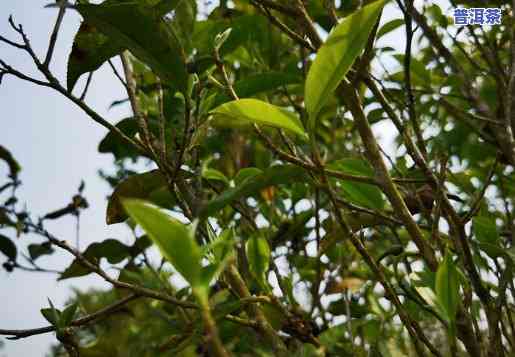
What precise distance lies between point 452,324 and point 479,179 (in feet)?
3.25

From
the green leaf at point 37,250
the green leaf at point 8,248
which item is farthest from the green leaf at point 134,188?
the green leaf at point 37,250

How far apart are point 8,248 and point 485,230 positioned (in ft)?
4.07

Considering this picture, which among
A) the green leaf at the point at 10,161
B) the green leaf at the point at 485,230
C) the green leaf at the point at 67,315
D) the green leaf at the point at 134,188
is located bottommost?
the green leaf at the point at 485,230

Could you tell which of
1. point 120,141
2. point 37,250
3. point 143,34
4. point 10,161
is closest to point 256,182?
point 143,34

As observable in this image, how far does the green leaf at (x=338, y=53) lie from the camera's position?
1.81 feet

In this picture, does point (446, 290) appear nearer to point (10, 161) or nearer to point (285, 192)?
point (285, 192)

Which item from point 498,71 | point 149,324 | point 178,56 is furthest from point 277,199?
point 178,56

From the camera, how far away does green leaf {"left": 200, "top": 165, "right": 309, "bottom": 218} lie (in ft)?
1.94

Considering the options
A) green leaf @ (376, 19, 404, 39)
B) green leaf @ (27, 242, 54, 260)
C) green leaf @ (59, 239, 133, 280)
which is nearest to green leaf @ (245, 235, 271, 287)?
green leaf @ (59, 239, 133, 280)

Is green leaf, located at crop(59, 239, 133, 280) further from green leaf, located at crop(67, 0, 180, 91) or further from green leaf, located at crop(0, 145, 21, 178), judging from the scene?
green leaf, located at crop(67, 0, 180, 91)

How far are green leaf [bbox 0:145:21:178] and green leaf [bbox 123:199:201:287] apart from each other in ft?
3.66

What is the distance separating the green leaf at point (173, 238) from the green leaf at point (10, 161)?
1116 millimetres

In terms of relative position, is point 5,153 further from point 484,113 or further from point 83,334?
point 83,334

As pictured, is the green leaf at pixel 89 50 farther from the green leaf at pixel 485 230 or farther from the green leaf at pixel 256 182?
the green leaf at pixel 485 230
